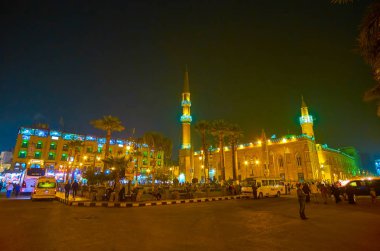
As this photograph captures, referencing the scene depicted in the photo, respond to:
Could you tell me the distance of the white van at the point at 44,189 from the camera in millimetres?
21156

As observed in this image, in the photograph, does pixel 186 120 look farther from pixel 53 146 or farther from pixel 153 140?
pixel 53 146

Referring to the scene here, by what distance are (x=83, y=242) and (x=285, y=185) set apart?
29448mm

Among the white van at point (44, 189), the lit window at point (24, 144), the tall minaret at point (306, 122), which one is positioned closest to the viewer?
the white van at point (44, 189)

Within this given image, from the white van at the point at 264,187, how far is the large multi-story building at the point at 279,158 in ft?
61.5

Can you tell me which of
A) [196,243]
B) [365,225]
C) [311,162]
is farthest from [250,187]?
[311,162]

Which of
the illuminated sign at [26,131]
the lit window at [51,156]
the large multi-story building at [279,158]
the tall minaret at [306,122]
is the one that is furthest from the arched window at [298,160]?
the illuminated sign at [26,131]

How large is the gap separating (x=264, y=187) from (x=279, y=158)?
124 ft

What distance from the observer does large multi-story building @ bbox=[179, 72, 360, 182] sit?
187 ft

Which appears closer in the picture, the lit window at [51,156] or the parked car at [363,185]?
the parked car at [363,185]

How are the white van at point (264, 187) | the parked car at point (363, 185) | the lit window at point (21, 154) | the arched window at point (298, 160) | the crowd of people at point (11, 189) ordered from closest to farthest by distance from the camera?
the parked car at point (363, 185), the white van at point (264, 187), the crowd of people at point (11, 189), the arched window at point (298, 160), the lit window at point (21, 154)

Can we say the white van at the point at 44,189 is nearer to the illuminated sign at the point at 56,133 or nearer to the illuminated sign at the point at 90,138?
the illuminated sign at the point at 56,133

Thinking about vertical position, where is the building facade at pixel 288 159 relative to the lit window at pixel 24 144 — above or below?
below

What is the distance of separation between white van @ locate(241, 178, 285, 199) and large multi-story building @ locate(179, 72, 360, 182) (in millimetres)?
18751

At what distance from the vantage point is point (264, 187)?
26.2 m
